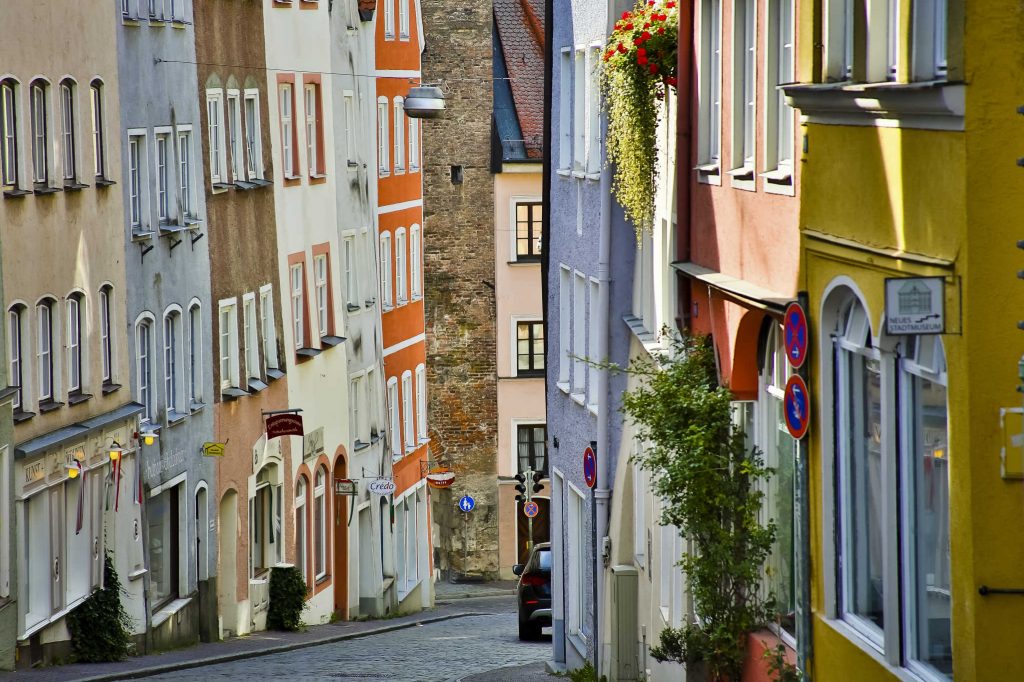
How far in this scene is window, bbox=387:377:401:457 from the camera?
43875 millimetres

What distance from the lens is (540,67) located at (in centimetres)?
5538

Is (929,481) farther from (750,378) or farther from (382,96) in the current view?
(382,96)

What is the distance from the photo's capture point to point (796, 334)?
1138 centimetres

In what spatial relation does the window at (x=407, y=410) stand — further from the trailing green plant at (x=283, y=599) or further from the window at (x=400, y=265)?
the trailing green plant at (x=283, y=599)

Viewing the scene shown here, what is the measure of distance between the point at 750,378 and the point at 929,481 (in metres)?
4.98

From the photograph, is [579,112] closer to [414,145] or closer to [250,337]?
[250,337]

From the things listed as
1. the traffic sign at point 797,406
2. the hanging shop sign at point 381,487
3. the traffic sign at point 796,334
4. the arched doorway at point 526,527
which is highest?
the traffic sign at point 796,334

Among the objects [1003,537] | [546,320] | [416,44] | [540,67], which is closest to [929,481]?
[1003,537]

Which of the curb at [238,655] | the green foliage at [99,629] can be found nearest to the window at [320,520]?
the curb at [238,655]

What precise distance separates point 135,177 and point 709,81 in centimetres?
1354

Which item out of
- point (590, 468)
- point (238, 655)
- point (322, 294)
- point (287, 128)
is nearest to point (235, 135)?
point (287, 128)

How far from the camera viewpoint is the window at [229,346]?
102 ft

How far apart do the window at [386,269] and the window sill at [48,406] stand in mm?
19848

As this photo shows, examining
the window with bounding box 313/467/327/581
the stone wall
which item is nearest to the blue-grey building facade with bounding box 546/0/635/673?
the window with bounding box 313/467/327/581
